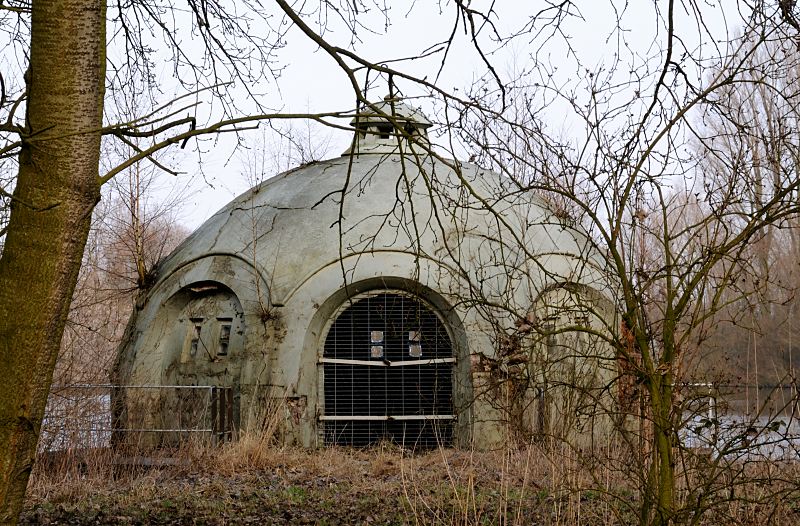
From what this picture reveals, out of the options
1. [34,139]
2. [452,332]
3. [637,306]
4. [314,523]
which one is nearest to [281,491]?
[314,523]

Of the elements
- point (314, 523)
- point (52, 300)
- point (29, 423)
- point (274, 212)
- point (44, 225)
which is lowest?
point (314, 523)

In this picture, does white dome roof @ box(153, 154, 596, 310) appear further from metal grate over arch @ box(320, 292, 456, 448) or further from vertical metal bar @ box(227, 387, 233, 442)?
vertical metal bar @ box(227, 387, 233, 442)

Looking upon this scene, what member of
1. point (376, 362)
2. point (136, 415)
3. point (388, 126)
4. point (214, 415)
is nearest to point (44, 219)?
point (376, 362)

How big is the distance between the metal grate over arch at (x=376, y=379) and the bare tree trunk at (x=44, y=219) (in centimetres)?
950

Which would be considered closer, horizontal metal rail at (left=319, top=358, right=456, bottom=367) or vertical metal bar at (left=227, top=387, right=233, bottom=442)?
horizontal metal rail at (left=319, top=358, right=456, bottom=367)

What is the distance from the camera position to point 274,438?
13094mm

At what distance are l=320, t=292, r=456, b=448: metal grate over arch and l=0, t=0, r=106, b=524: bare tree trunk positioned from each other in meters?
9.50

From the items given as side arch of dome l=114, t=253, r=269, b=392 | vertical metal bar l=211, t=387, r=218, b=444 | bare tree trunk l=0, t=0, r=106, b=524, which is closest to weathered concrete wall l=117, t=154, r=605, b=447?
side arch of dome l=114, t=253, r=269, b=392

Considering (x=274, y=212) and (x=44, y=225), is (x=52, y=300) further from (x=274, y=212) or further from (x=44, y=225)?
(x=274, y=212)

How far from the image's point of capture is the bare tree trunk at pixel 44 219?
155 inches

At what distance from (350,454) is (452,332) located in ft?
7.31

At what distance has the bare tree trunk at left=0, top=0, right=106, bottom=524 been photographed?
3.93 m

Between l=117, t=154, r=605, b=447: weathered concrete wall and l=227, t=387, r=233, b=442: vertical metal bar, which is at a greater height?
l=117, t=154, r=605, b=447: weathered concrete wall

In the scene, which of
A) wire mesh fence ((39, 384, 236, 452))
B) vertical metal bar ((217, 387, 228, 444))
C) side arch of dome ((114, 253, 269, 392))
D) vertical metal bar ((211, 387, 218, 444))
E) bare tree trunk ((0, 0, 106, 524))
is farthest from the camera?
side arch of dome ((114, 253, 269, 392))
